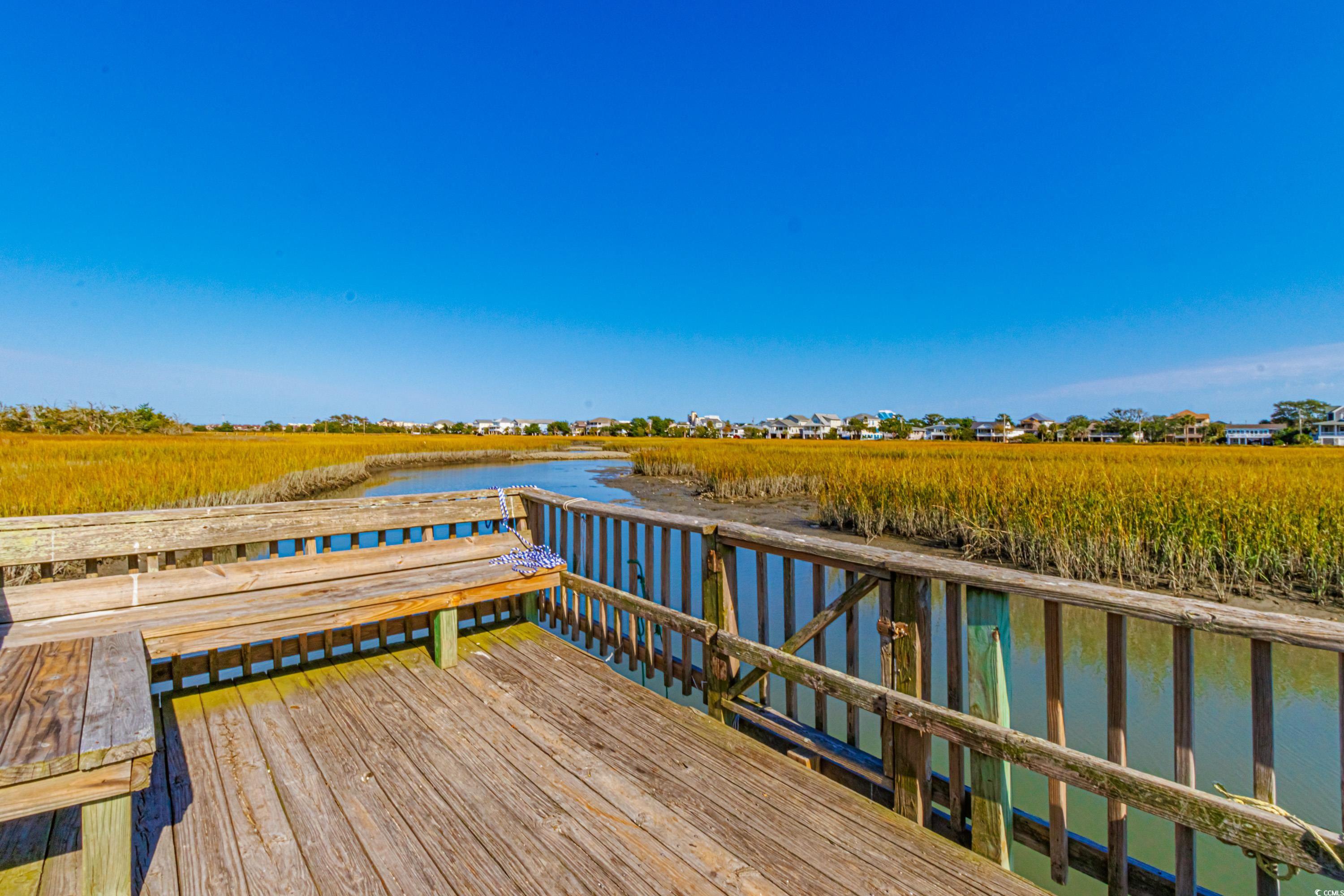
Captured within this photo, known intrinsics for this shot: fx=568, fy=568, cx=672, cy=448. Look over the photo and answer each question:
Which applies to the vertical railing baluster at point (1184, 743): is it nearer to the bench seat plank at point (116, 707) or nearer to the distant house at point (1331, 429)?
the bench seat plank at point (116, 707)

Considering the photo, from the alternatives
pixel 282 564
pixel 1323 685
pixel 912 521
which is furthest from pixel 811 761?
pixel 912 521

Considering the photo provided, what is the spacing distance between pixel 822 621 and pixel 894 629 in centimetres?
32

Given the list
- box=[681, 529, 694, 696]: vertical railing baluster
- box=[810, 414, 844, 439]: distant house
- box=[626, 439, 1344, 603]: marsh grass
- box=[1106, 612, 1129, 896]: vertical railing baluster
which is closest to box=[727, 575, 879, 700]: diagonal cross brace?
box=[681, 529, 694, 696]: vertical railing baluster

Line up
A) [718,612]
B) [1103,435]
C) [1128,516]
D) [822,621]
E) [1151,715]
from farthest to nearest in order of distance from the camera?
[1103,435], [1128,516], [1151,715], [718,612], [822,621]

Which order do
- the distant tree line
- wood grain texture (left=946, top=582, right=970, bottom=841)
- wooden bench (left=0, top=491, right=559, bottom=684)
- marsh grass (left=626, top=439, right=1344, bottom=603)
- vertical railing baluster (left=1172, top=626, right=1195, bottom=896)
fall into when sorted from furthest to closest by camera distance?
1. the distant tree line
2. marsh grass (left=626, top=439, right=1344, bottom=603)
3. wooden bench (left=0, top=491, right=559, bottom=684)
4. wood grain texture (left=946, top=582, right=970, bottom=841)
5. vertical railing baluster (left=1172, top=626, right=1195, bottom=896)

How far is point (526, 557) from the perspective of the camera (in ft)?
12.3

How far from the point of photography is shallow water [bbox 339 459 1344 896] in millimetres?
2895

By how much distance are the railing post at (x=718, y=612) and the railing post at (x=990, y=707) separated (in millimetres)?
1140

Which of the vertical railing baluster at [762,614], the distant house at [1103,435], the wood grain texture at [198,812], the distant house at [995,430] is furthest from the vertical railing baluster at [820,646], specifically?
the distant house at [995,430]

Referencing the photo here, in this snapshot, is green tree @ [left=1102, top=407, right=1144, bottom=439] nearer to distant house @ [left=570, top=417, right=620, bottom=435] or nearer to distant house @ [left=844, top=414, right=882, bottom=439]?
distant house @ [left=844, top=414, right=882, bottom=439]

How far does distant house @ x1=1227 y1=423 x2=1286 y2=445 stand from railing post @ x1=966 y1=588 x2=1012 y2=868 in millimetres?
77403

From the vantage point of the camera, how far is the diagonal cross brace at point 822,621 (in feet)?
7.38

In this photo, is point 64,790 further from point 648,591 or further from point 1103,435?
point 1103,435

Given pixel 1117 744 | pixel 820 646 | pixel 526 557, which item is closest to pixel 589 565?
pixel 526 557
